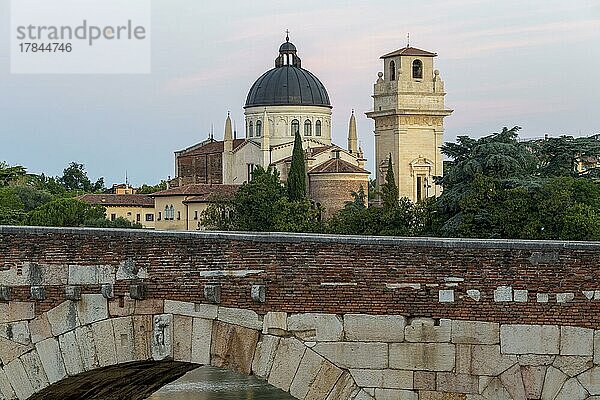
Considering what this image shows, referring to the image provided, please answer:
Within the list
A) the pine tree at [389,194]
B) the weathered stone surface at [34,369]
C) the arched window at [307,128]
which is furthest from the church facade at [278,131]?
the weathered stone surface at [34,369]

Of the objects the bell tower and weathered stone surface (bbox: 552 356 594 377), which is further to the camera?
the bell tower

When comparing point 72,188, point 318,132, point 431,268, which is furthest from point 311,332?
point 72,188

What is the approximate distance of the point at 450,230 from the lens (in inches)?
1647

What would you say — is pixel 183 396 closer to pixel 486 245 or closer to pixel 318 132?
pixel 486 245

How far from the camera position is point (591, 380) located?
39.3ft

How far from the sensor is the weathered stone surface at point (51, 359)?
42.0 ft

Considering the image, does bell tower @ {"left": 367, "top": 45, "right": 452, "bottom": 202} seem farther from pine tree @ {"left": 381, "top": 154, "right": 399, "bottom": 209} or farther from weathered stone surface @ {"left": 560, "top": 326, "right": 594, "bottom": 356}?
weathered stone surface @ {"left": 560, "top": 326, "right": 594, "bottom": 356}

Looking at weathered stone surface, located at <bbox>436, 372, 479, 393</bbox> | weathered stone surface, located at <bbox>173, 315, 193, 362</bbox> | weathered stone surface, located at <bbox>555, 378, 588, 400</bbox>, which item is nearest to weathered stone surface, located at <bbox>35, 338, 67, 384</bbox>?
weathered stone surface, located at <bbox>173, 315, 193, 362</bbox>

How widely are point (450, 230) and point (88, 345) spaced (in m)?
29.7

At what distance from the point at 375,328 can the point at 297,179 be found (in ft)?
231

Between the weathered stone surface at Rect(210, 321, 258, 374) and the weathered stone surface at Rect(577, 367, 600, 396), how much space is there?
2884 millimetres

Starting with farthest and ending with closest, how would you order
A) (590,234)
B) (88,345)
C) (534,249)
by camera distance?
(590,234)
(88,345)
(534,249)

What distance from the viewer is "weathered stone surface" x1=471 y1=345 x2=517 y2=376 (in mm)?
12109

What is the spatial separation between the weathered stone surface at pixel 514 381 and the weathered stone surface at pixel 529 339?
0.17 m
